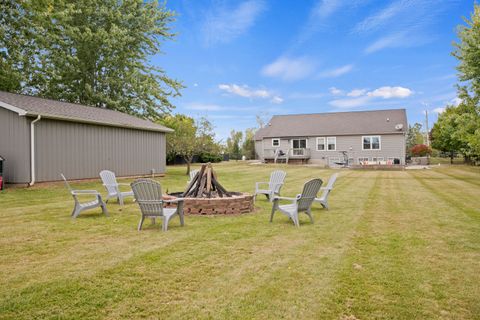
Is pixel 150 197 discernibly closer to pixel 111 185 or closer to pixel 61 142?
pixel 111 185

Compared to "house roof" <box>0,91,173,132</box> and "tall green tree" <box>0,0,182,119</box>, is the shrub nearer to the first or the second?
"tall green tree" <box>0,0,182,119</box>

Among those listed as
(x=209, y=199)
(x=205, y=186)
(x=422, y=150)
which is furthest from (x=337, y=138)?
(x=209, y=199)

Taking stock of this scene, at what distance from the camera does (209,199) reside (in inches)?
293

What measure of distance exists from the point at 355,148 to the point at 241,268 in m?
29.7

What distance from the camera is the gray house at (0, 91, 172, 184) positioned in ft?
40.3

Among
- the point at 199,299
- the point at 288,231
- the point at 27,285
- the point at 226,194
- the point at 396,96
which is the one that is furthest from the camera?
the point at 396,96

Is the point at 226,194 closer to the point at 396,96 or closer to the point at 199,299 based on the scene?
the point at 199,299

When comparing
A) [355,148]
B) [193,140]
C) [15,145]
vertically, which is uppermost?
[193,140]

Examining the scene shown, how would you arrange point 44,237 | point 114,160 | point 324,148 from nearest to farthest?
1. point 44,237
2. point 114,160
3. point 324,148

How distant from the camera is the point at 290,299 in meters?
3.23

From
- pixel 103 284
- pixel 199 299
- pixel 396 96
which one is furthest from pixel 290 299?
pixel 396 96

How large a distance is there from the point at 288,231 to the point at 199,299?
3.11 m

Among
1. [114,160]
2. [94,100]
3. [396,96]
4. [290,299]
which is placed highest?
[396,96]

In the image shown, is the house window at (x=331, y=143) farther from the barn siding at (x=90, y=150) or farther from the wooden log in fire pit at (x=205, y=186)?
the wooden log in fire pit at (x=205, y=186)
